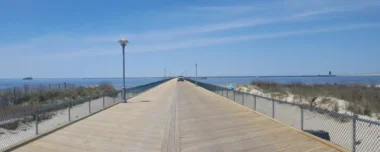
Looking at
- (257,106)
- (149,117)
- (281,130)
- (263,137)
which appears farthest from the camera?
(257,106)

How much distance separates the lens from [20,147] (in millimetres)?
8703

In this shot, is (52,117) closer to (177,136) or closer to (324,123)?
(177,136)

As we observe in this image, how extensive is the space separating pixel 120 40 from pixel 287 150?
17.8 metres

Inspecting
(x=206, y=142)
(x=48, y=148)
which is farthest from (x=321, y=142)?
(x=48, y=148)

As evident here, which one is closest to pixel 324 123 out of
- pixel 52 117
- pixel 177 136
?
pixel 177 136

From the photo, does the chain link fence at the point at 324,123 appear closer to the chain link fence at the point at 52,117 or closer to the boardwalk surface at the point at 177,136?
the boardwalk surface at the point at 177,136

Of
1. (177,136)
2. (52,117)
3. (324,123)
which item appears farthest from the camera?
(52,117)

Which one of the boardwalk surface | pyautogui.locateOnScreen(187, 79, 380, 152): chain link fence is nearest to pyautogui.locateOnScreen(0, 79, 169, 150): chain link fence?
the boardwalk surface

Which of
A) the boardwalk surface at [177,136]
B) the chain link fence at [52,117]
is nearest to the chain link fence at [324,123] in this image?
the boardwalk surface at [177,136]

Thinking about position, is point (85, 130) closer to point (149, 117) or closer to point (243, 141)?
point (149, 117)

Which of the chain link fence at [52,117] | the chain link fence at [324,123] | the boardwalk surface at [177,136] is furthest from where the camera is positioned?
the chain link fence at [52,117]

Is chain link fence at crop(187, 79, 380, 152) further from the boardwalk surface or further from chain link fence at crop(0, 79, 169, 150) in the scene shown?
chain link fence at crop(0, 79, 169, 150)

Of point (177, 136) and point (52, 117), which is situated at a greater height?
point (177, 136)

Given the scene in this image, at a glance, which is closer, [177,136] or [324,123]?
[177,136]
